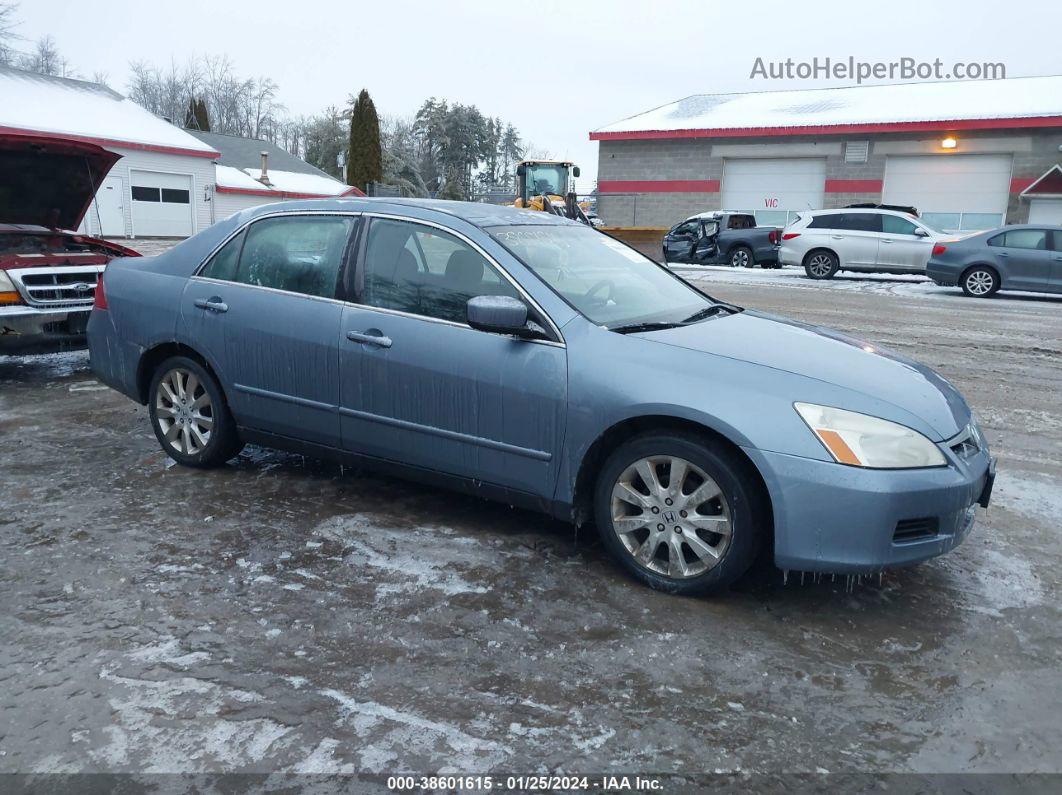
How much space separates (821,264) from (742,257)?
3.54m

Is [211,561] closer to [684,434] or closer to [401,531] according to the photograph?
[401,531]

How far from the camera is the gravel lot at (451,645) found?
8.32 feet

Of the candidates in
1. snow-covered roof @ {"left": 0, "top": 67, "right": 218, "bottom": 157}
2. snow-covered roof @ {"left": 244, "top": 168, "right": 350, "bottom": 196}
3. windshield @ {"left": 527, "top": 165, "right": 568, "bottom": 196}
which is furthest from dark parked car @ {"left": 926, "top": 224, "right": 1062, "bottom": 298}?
snow-covered roof @ {"left": 244, "top": 168, "right": 350, "bottom": 196}

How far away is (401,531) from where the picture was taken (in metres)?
4.09

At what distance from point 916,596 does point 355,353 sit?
2.72m

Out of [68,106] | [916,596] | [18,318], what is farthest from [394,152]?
[916,596]

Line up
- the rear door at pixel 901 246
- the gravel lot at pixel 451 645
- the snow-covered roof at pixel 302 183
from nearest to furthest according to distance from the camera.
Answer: the gravel lot at pixel 451 645, the rear door at pixel 901 246, the snow-covered roof at pixel 302 183

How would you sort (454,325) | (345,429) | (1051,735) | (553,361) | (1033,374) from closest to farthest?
1. (1051,735)
2. (553,361)
3. (454,325)
4. (345,429)
5. (1033,374)

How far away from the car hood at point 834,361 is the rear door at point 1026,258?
44.7ft

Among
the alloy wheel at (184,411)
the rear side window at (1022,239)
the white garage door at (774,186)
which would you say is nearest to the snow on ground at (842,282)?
the rear side window at (1022,239)

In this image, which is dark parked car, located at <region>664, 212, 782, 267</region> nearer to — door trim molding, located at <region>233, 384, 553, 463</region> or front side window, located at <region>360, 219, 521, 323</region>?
front side window, located at <region>360, 219, 521, 323</region>

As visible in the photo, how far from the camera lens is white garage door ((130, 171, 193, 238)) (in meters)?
33.2

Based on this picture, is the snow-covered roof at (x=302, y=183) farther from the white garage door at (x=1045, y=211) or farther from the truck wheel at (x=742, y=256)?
the white garage door at (x=1045, y=211)

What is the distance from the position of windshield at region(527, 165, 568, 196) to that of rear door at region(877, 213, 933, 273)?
14.0 meters
